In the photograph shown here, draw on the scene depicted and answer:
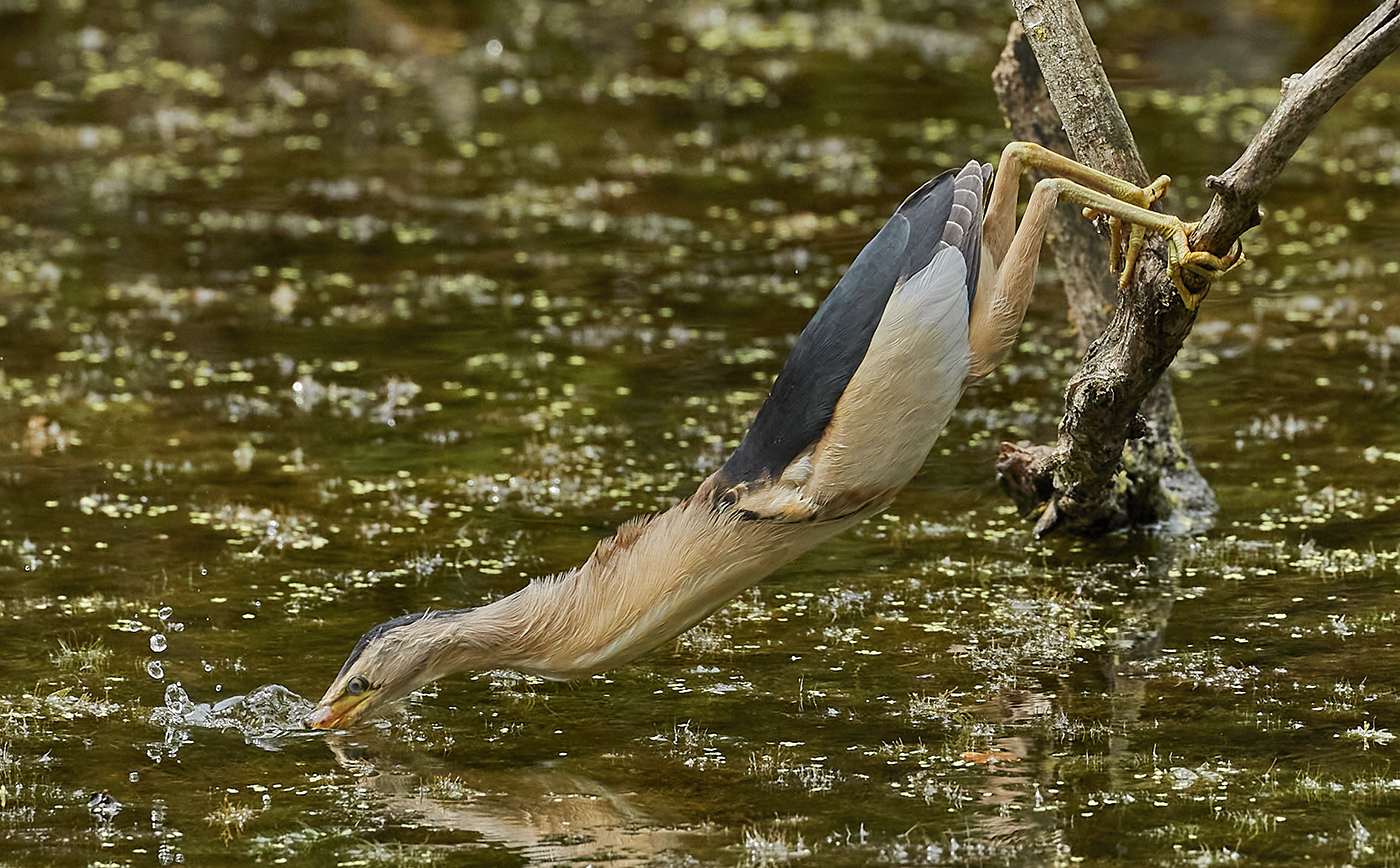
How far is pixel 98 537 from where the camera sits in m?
8.12

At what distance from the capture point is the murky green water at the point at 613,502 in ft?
17.9

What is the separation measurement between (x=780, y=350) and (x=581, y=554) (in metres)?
3.53

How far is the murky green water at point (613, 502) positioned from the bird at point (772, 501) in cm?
47

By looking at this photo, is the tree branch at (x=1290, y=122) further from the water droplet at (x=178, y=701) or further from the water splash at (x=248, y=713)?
the water droplet at (x=178, y=701)

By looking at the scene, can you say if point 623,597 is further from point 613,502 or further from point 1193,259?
point 613,502

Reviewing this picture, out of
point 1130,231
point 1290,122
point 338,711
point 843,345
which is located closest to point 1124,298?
point 1130,231

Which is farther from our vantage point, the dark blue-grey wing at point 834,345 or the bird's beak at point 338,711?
the dark blue-grey wing at point 834,345

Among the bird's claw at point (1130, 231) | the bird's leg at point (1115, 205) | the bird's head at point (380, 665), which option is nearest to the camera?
the bird's head at point (380, 665)

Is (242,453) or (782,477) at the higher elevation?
(242,453)

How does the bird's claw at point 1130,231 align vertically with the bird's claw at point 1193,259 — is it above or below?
above

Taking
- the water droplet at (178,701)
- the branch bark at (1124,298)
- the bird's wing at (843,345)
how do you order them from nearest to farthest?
the bird's wing at (843,345)
the branch bark at (1124,298)
the water droplet at (178,701)

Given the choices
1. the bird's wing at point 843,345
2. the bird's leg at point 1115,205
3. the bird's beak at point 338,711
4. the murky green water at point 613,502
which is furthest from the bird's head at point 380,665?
the bird's leg at point 1115,205

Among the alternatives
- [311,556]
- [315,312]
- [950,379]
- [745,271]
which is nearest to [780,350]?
[745,271]

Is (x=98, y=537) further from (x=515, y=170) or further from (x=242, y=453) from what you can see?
(x=515, y=170)
